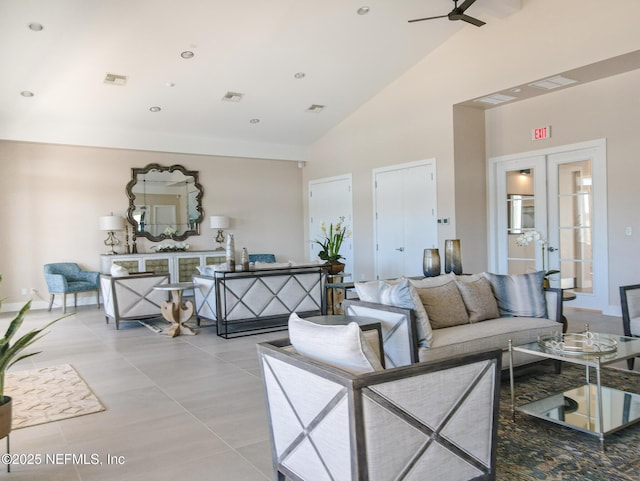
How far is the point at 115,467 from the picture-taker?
2.54 metres

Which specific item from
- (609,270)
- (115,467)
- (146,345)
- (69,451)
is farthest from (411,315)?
(609,270)

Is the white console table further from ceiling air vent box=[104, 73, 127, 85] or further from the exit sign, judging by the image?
the exit sign

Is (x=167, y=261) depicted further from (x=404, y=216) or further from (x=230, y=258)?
(x=404, y=216)

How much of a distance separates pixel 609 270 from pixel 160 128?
25.2ft

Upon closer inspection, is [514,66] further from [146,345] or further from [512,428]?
[146,345]

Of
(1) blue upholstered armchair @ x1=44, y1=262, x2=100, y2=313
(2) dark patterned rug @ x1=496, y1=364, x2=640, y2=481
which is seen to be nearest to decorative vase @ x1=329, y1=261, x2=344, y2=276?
(2) dark patterned rug @ x1=496, y1=364, x2=640, y2=481

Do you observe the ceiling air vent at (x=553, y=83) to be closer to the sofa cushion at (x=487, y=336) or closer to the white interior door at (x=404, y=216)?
the white interior door at (x=404, y=216)

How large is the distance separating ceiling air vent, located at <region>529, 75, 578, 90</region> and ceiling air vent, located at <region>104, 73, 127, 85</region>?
18.9 feet

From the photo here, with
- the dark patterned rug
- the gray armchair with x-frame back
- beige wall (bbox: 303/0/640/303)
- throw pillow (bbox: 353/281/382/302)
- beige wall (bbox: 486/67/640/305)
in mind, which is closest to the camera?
the gray armchair with x-frame back

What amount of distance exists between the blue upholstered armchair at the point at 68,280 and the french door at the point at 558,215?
6754 mm

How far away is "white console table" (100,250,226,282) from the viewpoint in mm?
8523

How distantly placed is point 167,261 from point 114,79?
3421mm

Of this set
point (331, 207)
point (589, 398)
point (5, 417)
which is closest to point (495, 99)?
point (331, 207)

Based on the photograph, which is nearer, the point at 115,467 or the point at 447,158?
the point at 115,467
